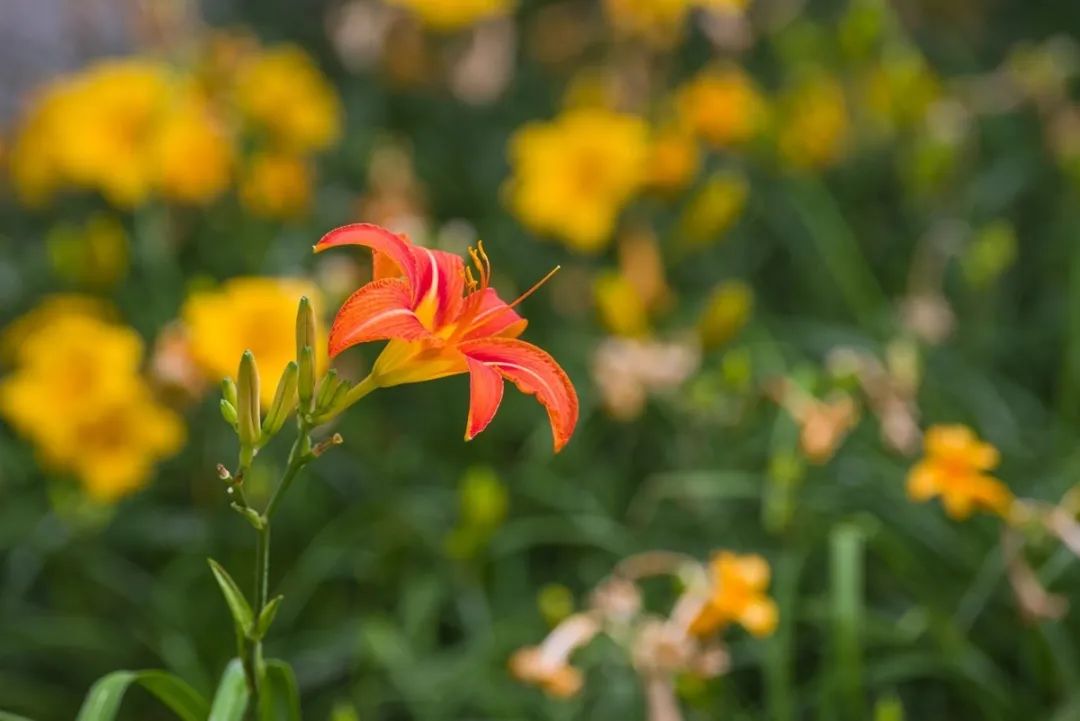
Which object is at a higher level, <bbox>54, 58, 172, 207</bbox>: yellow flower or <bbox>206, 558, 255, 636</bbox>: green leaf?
<bbox>206, 558, 255, 636</bbox>: green leaf

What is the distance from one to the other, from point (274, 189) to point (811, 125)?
80 centimetres

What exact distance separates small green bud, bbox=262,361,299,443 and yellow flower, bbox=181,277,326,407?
639 mm

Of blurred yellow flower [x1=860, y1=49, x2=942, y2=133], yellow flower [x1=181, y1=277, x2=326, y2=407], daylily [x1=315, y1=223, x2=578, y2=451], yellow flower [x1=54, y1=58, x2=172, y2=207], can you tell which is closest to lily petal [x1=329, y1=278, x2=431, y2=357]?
daylily [x1=315, y1=223, x2=578, y2=451]

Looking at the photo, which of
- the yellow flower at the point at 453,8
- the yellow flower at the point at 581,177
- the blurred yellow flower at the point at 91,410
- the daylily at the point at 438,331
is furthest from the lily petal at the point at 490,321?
the yellow flower at the point at 453,8

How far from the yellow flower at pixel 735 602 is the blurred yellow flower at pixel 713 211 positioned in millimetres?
645

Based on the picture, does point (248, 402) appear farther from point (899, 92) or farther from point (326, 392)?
point (899, 92)

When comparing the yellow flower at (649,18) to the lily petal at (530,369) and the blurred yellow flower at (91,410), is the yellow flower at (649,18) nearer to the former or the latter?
the blurred yellow flower at (91,410)

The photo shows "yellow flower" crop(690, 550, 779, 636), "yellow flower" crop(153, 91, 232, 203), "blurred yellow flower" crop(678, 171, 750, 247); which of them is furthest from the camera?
"yellow flower" crop(153, 91, 232, 203)

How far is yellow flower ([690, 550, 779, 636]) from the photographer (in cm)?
97

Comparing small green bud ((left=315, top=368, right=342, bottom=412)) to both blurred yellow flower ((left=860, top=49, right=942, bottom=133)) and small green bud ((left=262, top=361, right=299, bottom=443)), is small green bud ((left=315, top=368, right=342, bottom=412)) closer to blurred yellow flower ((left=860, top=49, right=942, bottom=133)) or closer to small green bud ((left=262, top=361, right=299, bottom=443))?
small green bud ((left=262, top=361, right=299, bottom=443))

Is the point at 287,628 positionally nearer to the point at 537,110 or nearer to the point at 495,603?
the point at 495,603

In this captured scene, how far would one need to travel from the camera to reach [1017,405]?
60.8 inches

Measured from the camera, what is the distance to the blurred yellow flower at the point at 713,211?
154cm

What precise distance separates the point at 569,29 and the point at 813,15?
0.56m
